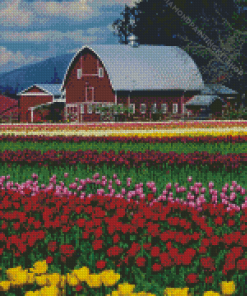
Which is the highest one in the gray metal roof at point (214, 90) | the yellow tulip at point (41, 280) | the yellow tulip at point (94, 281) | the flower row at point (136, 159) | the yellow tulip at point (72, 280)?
the gray metal roof at point (214, 90)

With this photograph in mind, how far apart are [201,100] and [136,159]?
33.7m

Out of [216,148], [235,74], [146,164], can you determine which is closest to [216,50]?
[235,74]

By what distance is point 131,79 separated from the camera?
41562 millimetres

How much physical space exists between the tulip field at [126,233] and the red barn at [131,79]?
30.5 metres

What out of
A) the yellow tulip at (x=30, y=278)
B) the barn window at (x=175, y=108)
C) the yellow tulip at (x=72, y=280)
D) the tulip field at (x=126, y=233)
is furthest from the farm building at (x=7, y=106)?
the yellow tulip at (x=72, y=280)

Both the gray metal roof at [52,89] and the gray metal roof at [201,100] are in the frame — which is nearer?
the gray metal roof at [201,100]

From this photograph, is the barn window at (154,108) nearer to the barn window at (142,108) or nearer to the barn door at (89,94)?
the barn window at (142,108)

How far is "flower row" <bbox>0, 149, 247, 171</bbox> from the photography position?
10797mm

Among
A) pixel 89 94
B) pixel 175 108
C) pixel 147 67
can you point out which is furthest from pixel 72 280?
pixel 175 108

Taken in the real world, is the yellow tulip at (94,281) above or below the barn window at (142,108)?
above

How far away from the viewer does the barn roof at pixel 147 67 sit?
4162 cm

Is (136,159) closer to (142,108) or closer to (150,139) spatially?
(150,139)

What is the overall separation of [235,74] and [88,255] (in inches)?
1706

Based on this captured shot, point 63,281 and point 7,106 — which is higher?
point 63,281
